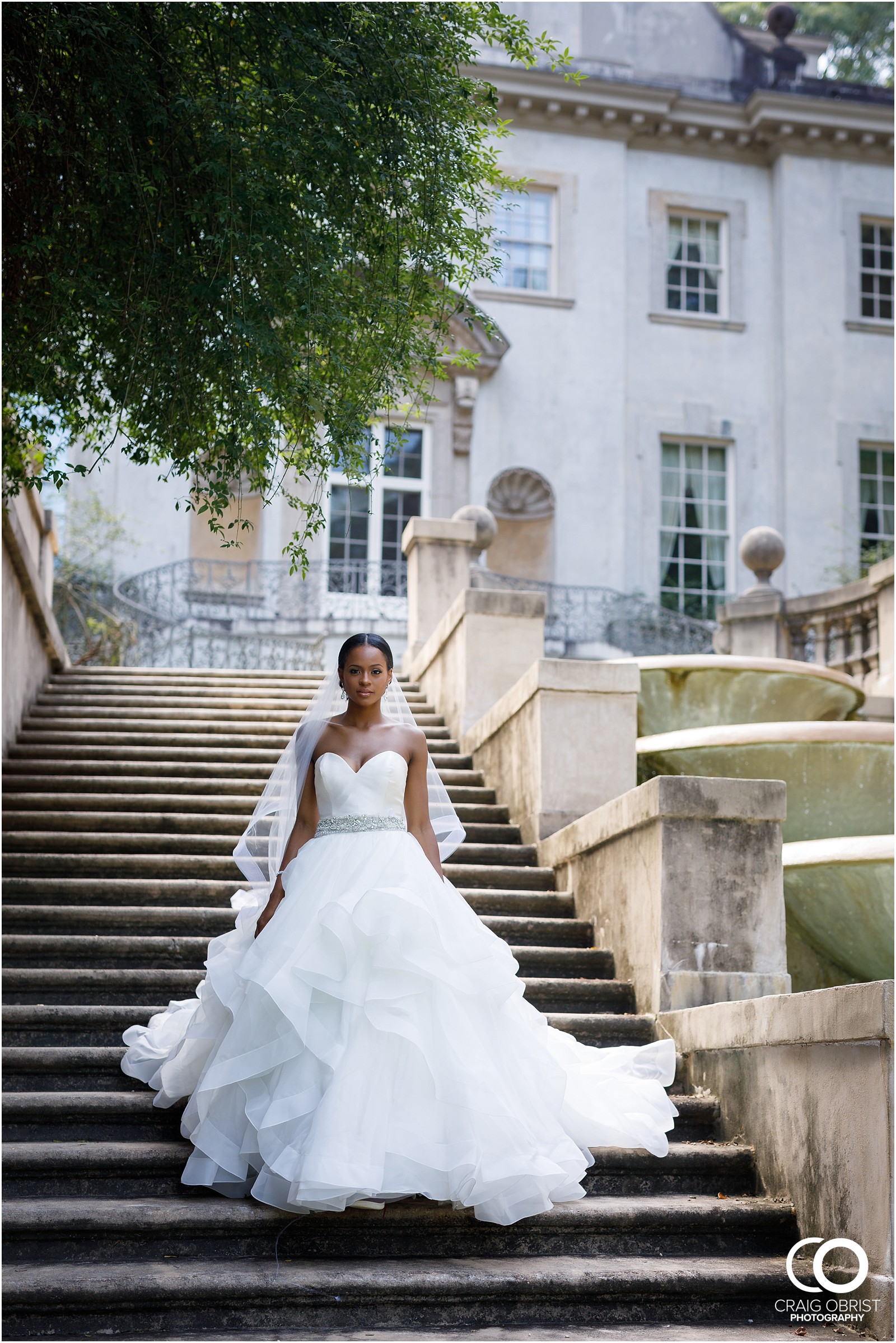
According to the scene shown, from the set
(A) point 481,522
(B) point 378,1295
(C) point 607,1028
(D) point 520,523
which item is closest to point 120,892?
(C) point 607,1028

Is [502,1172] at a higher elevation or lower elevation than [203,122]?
lower

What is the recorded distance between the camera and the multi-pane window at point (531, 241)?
19.9 metres

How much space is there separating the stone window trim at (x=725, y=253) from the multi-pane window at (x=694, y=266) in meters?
0.13

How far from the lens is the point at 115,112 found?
531 centimetres

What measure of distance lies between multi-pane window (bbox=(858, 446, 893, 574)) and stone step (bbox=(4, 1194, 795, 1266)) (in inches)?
681

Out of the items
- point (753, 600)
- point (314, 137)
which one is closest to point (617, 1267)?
point (314, 137)

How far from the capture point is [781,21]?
2088 cm

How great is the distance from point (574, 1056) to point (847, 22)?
2726cm

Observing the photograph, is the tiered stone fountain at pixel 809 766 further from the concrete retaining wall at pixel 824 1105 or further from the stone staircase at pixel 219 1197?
the concrete retaining wall at pixel 824 1105

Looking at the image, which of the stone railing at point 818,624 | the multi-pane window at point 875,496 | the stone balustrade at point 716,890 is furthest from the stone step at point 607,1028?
the multi-pane window at point 875,496

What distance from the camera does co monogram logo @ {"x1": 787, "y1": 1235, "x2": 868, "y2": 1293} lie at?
368cm

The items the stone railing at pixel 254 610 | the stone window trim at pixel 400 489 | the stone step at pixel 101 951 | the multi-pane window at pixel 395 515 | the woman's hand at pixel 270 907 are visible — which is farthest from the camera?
the multi-pane window at pixel 395 515

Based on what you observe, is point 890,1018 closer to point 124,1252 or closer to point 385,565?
point 124,1252

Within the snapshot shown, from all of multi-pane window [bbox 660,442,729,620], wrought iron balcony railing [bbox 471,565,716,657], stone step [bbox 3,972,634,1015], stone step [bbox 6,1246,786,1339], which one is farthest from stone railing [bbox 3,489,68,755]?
multi-pane window [bbox 660,442,729,620]
